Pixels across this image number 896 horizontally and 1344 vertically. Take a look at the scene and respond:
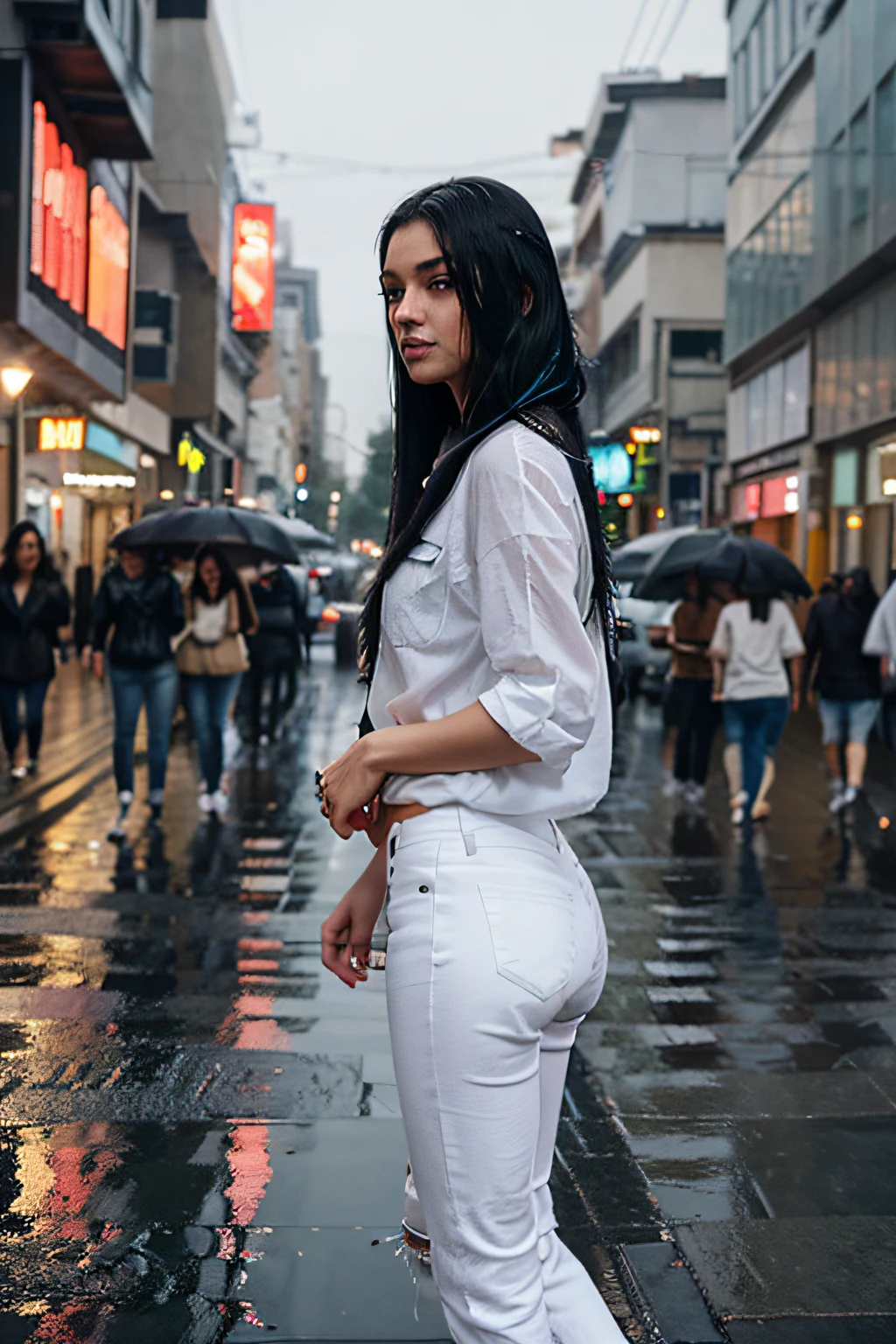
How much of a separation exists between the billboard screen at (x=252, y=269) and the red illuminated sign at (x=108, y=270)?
85.8 feet

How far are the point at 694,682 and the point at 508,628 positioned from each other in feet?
33.2

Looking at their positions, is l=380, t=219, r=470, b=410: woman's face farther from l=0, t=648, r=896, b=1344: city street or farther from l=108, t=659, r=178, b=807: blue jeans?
l=108, t=659, r=178, b=807: blue jeans

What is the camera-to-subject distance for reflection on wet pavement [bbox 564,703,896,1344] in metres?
3.31

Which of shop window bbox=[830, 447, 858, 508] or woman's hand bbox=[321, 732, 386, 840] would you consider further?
shop window bbox=[830, 447, 858, 508]

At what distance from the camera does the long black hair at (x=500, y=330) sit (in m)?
2.09

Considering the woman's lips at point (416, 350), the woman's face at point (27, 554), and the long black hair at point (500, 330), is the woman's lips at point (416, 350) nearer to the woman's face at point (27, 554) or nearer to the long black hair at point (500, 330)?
the long black hair at point (500, 330)

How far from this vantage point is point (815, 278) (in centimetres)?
2388

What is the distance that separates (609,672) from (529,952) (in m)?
0.78

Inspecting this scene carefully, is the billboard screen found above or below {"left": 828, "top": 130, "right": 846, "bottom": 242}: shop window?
above

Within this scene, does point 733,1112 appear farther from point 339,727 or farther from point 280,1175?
point 339,727

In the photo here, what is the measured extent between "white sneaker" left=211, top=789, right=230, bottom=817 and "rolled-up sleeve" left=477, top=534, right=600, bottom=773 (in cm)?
870

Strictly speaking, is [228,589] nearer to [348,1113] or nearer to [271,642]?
[271,642]

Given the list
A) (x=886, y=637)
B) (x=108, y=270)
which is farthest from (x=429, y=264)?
(x=108, y=270)

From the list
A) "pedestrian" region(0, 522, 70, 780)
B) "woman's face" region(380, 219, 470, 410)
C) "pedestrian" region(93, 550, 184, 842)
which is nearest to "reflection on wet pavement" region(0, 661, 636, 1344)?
"woman's face" region(380, 219, 470, 410)
